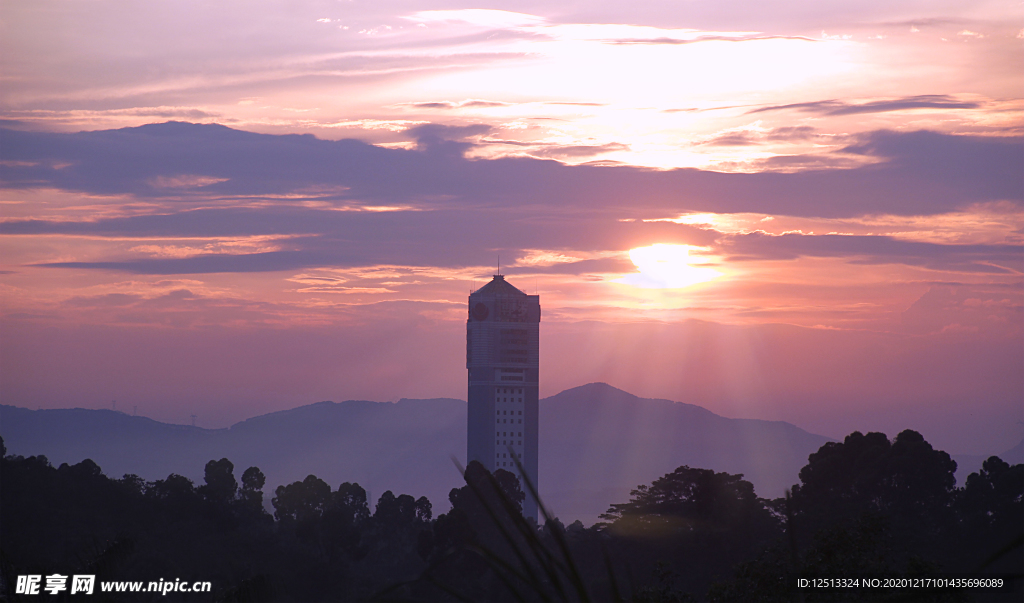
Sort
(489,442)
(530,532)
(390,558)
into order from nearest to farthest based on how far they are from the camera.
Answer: (530,532), (390,558), (489,442)

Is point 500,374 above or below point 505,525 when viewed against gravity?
above

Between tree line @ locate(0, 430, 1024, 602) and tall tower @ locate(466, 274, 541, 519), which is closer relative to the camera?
tree line @ locate(0, 430, 1024, 602)

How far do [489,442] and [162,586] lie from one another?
126693 millimetres

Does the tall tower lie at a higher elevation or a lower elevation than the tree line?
higher

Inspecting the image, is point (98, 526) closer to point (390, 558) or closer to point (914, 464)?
point (390, 558)

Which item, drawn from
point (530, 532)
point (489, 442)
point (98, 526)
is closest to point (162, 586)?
point (98, 526)

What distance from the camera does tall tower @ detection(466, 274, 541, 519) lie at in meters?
160

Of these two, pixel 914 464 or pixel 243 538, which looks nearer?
pixel 914 464

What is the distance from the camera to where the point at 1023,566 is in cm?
3253

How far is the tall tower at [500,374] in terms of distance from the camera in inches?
6294

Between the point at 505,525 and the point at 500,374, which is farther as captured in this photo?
the point at 500,374

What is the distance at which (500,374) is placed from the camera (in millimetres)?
160750

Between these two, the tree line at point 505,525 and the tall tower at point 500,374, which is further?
the tall tower at point 500,374

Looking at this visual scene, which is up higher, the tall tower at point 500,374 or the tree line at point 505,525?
the tall tower at point 500,374
